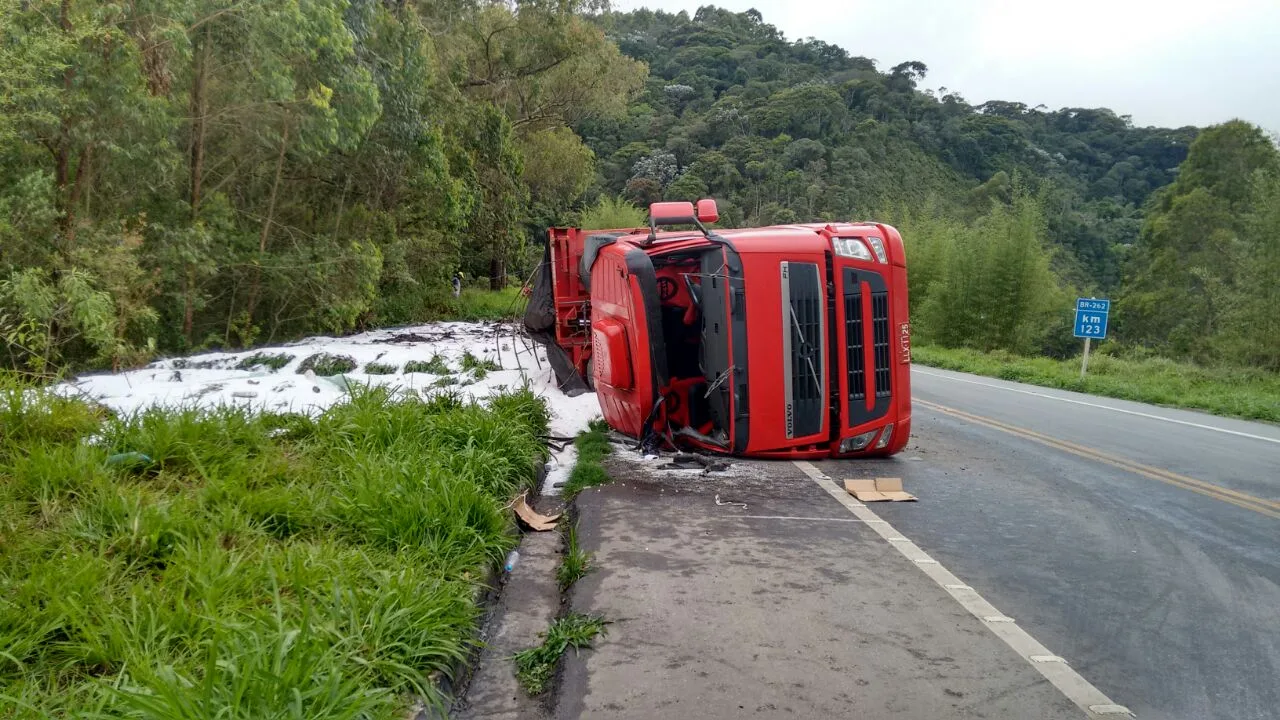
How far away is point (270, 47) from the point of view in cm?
1181

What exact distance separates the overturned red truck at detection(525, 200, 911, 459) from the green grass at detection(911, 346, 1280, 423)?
9.67 meters

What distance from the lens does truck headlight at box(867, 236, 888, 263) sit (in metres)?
7.08

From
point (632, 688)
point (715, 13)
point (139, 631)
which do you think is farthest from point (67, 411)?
point (715, 13)

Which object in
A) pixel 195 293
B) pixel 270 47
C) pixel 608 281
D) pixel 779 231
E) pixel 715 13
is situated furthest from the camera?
pixel 715 13

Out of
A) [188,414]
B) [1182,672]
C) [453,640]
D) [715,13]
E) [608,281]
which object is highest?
[715,13]

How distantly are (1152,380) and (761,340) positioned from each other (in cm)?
1565

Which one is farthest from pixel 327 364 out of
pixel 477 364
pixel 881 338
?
pixel 881 338

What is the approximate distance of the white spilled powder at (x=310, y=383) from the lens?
793 centimetres

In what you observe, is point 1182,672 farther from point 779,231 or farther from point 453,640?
point 779,231

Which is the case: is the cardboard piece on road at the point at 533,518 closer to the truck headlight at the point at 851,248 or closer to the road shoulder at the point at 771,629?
Result: the road shoulder at the point at 771,629

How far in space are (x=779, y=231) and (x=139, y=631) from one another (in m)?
5.53

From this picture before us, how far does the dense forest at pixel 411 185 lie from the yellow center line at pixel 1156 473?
9.23 m

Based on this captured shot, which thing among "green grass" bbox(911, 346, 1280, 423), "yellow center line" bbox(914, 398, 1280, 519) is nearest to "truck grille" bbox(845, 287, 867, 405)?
"yellow center line" bbox(914, 398, 1280, 519)

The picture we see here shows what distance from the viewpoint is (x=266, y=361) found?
11875 millimetres
